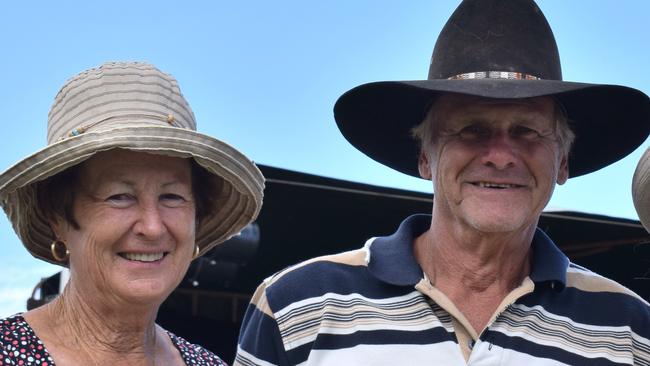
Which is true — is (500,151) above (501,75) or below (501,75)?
below

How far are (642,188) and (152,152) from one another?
136cm

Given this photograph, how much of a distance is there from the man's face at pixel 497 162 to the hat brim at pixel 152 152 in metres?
0.58

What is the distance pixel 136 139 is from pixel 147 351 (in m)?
0.64

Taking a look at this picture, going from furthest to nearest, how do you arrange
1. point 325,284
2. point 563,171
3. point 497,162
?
point 563,171 → point 325,284 → point 497,162

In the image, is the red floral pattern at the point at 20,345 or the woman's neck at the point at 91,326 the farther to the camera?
the woman's neck at the point at 91,326

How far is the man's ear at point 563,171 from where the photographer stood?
3064mm

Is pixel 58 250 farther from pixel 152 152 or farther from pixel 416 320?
pixel 416 320

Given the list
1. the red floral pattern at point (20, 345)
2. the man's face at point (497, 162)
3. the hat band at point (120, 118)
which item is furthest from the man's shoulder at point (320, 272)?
the red floral pattern at point (20, 345)

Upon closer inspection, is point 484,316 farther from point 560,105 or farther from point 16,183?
point 16,183

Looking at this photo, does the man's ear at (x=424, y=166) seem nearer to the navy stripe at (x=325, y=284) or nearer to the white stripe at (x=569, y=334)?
the navy stripe at (x=325, y=284)

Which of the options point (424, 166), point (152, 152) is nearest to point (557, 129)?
point (424, 166)

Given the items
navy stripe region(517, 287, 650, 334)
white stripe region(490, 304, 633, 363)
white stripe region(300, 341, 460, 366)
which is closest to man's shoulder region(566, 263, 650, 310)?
navy stripe region(517, 287, 650, 334)

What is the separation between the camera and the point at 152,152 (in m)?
2.79

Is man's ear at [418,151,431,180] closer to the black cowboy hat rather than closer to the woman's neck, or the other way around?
the black cowboy hat
